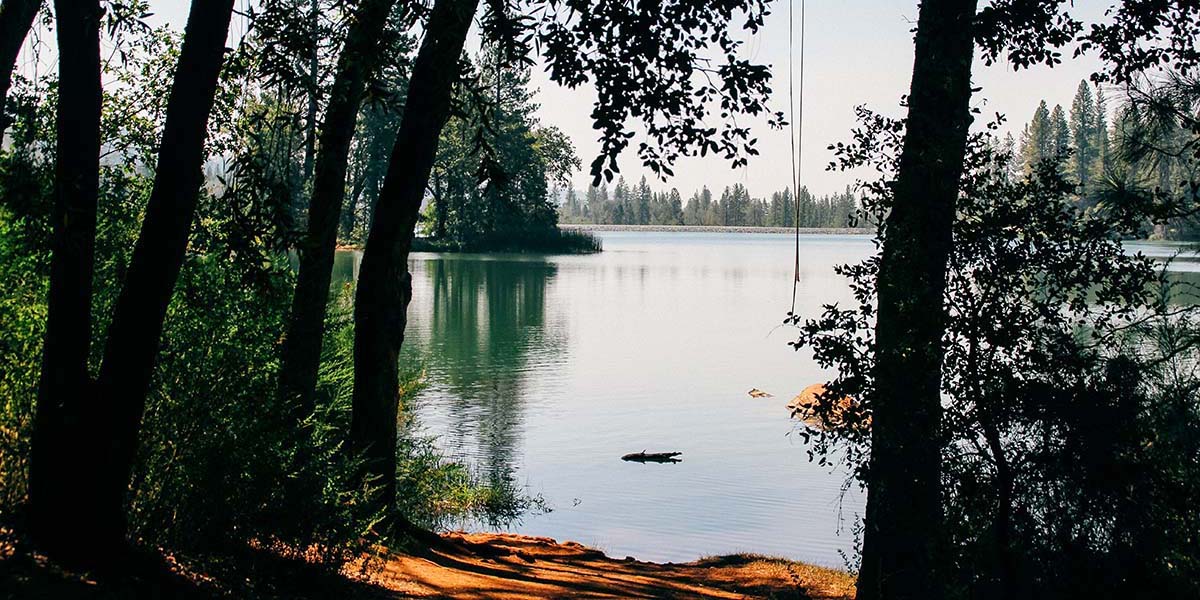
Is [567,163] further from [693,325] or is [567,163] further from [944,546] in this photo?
[944,546]

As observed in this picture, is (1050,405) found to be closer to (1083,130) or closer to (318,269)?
(318,269)

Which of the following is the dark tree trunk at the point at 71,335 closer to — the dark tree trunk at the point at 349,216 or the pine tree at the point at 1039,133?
the dark tree trunk at the point at 349,216

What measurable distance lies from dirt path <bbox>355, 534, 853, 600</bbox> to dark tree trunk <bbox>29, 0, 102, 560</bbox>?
226cm

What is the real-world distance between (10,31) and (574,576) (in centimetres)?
596

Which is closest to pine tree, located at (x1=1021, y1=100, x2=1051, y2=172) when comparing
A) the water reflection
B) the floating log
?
the water reflection

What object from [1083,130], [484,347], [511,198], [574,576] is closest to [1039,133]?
[1083,130]

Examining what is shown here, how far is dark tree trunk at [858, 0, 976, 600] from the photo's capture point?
6.79 metres

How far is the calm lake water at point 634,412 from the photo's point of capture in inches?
608

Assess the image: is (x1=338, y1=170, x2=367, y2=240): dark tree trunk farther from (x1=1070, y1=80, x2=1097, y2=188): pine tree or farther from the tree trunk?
(x1=1070, y1=80, x2=1097, y2=188): pine tree

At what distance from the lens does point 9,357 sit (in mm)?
6902

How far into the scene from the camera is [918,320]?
6.82 meters

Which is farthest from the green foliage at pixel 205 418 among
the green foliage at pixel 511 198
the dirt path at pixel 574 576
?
the green foliage at pixel 511 198

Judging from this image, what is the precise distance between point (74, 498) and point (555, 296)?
3983cm

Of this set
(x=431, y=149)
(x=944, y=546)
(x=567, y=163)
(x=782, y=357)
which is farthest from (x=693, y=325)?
(x=567, y=163)
